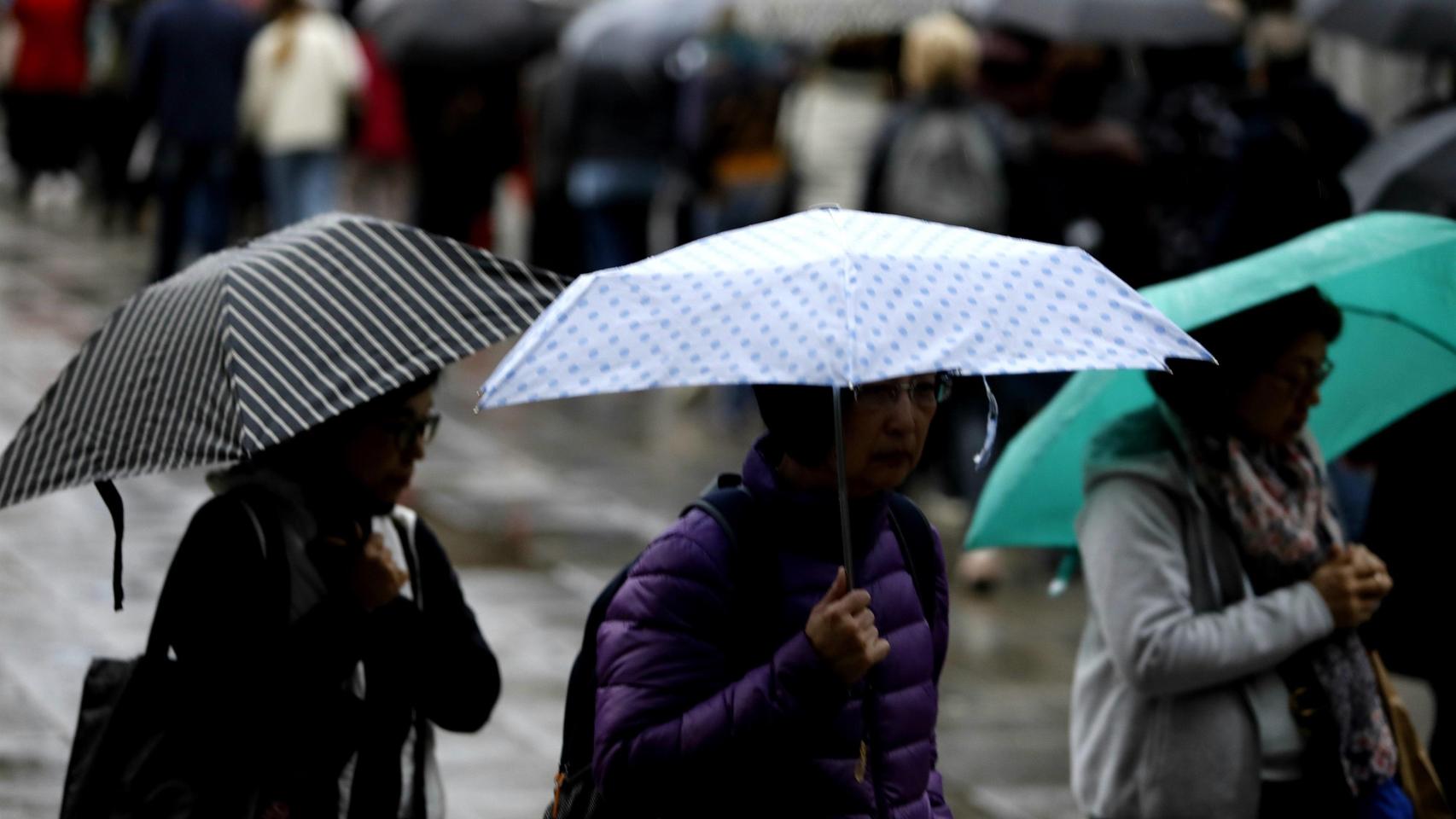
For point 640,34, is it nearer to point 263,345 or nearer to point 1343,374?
point 1343,374

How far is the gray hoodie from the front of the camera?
14.1ft

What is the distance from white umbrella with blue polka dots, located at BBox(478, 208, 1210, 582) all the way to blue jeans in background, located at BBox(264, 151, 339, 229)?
12532mm

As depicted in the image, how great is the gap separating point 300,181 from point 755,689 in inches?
504

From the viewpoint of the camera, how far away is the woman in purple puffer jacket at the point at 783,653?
3.35 meters

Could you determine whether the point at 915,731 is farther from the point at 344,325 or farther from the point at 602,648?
the point at 344,325

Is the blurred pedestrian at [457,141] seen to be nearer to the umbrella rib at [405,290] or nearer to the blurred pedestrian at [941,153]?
the blurred pedestrian at [941,153]

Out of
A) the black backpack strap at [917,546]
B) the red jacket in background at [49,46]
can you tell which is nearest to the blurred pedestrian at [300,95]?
the red jacket in background at [49,46]

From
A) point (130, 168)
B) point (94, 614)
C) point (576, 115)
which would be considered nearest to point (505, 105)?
point (576, 115)

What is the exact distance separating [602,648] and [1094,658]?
1450mm

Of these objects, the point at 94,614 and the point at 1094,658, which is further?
the point at 94,614

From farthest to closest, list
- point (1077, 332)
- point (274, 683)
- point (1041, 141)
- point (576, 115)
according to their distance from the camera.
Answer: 1. point (576, 115)
2. point (1041, 141)
3. point (274, 683)
4. point (1077, 332)

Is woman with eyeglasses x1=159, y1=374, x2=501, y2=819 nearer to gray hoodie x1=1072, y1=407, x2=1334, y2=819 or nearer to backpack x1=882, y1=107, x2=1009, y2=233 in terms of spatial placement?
gray hoodie x1=1072, y1=407, x2=1334, y2=819

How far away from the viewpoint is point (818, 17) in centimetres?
1227

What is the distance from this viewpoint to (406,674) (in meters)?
4.10
